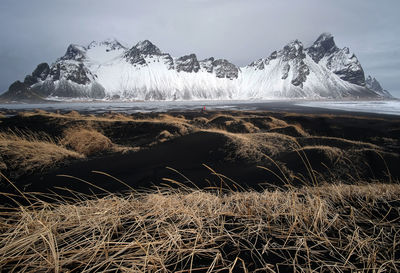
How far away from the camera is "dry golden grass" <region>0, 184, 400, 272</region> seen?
111cm

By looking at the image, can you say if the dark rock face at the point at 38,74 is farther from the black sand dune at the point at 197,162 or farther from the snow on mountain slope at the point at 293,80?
the black sand dune at the point at 197,162

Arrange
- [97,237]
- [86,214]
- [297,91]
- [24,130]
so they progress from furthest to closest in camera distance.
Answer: [297,91]
[24,130]
[86,214]
[97,237]

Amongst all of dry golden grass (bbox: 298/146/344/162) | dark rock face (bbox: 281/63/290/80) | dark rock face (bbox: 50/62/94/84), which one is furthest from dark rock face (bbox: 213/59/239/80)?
dry golden grass (bbox: 298/146/344/162)

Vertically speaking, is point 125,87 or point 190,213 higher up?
point 125,87

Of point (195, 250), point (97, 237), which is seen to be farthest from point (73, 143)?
point (195, 250)

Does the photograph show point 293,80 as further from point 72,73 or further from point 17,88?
point 17,88

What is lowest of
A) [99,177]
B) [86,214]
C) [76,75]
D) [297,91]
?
[99,177]

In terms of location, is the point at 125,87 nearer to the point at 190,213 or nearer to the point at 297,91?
the point at 297,91

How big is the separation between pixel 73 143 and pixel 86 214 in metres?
5.61

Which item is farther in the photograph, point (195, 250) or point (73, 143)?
point (73, 143)

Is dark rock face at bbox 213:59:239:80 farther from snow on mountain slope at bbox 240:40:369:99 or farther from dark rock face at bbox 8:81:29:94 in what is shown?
dark rock face at bbox 8:81:29:94

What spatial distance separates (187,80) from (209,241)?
7398 inches

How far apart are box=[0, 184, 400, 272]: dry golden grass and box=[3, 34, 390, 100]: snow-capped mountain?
159 metres

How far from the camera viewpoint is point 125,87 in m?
157
